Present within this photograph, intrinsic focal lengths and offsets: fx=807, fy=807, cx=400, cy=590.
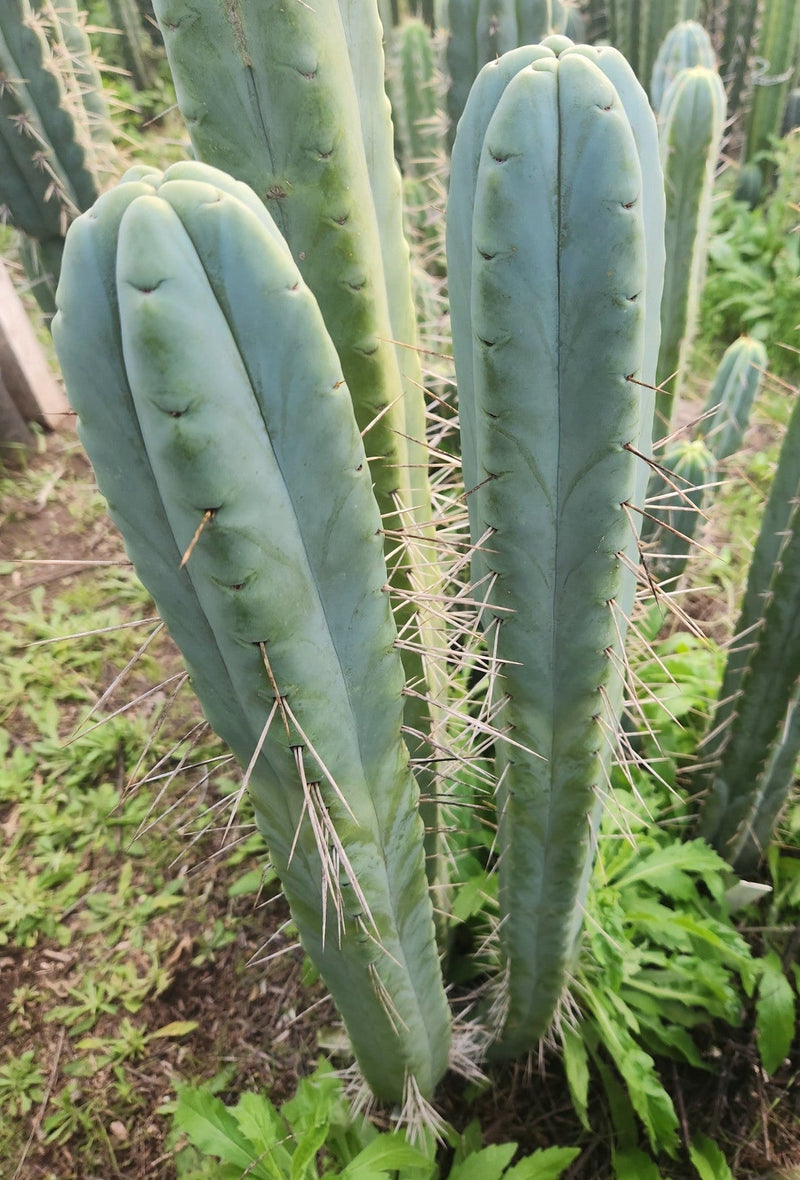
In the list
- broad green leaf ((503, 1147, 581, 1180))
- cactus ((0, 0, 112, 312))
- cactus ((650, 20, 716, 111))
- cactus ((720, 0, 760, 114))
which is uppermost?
cactus ((0, 0, 112, 312))

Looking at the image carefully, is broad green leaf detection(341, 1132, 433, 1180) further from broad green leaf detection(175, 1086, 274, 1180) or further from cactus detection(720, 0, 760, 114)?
cactus detection(720, 0, 760, 114)

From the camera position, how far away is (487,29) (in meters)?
2.00

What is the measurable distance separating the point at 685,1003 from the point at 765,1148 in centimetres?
31

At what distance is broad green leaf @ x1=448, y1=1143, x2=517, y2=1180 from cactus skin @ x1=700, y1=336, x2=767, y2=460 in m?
2.13

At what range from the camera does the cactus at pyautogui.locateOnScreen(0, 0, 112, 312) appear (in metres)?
2.26

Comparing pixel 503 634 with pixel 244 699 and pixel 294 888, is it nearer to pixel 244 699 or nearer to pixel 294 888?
pixel 244 699

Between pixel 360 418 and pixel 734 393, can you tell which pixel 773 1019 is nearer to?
pixel 360 418

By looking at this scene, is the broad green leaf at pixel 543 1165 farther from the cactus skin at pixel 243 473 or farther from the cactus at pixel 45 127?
the cactus at pixel 45 127

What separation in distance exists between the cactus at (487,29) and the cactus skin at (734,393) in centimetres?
120

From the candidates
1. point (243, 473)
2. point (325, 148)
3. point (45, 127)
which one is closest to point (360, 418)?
point (325, 148)

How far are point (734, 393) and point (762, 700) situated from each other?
1331 mm

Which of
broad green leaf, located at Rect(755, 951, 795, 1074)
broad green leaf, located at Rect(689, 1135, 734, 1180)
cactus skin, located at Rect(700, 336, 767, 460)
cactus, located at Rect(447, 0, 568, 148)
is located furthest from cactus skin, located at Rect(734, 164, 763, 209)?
broad green leaf, located at Rect(689, 1135, 734, 1180)

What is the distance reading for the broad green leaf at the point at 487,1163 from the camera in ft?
4.79

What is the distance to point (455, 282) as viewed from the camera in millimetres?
1005
